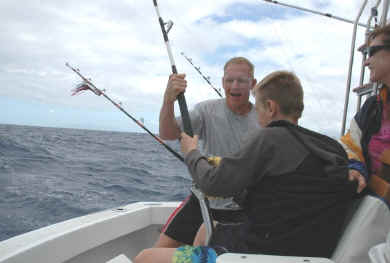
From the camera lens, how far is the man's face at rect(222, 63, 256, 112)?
185cm

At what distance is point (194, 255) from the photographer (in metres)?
1.08

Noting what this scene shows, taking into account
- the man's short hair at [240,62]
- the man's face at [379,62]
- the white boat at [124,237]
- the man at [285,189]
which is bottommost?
the white boat at [124,237]

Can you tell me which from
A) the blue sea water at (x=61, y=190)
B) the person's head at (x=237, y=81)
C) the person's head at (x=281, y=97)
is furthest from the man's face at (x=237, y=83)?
the blue sea water at (x=61, y=190)

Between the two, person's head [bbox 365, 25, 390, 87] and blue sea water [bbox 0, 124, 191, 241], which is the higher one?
person's head [bbox 365, 25, 390, 87]

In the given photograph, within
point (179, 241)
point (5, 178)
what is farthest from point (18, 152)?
point (179, 241)

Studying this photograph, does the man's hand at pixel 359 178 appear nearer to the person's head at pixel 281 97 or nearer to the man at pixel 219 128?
the person's head at pixel 281 97

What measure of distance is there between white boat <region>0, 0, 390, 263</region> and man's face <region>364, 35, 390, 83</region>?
21.8 inches

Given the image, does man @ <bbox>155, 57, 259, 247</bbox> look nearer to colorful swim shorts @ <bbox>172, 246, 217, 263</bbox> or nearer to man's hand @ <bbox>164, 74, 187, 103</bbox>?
man's hand @ <bbox>164, 74, 187, 103</bbox>

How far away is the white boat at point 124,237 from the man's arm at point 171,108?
692 millimetres

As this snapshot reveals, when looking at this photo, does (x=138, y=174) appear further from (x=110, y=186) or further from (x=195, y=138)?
(x=195, y=138)

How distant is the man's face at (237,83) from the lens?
1.85 m

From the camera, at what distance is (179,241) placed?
183cm

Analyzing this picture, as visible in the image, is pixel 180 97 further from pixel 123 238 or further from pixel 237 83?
pixel 123 238

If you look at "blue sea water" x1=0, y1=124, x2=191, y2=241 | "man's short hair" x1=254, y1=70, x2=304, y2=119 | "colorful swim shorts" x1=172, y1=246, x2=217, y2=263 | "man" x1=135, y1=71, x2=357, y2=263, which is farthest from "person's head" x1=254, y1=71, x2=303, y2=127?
"blue sea water" x1=0, y1=124, x2=191, y2=241
